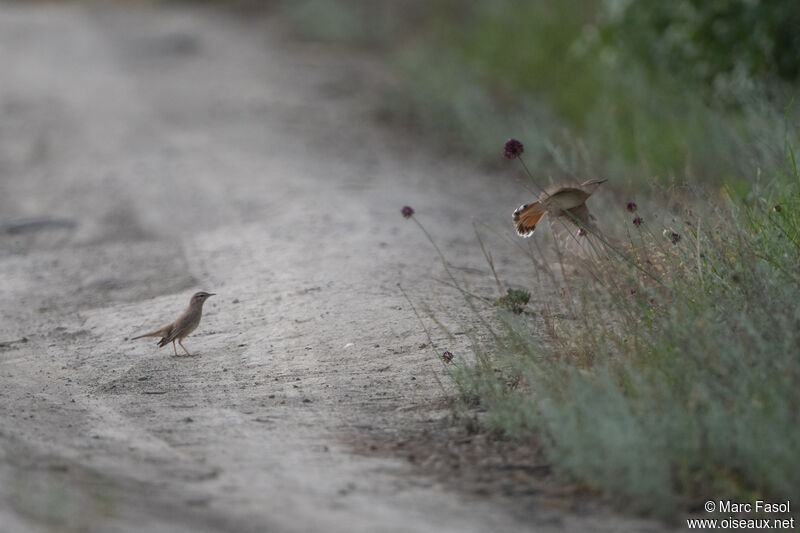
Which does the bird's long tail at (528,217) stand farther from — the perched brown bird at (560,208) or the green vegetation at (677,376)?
the green vegetation at (677,376)

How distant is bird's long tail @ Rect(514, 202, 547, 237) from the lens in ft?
15.3

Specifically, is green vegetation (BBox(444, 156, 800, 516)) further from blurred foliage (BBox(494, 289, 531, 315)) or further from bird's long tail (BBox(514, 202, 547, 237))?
bird's long tail (BBox(514, 202, 547, 237))

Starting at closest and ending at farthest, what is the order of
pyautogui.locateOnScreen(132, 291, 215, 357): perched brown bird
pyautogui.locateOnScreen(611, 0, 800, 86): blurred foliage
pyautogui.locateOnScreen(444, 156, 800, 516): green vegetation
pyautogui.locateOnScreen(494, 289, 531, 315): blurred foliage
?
1. pyautogui.locateOnScreen(444, 156, 800, 516): green vegetation
2. pyautogui.locateOnScreen(494, 289, 531, 315): blurred foliage
3. pyautogui.locateOnScreen(132, 291, 215, 357): perched brown bird
4. pyautogui.locateOnScreen(611, 0, 800, 86): blurred foliage

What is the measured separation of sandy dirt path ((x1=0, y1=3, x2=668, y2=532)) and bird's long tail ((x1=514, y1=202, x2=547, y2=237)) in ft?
2.49

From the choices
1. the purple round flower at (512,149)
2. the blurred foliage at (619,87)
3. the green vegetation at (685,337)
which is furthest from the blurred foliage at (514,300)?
the purple round flower at (512,149)

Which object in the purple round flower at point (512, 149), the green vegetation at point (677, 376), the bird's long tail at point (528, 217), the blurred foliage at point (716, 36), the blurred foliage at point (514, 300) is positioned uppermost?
the blurred foliage at point (716, 36)

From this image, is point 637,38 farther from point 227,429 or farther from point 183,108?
point 227,429

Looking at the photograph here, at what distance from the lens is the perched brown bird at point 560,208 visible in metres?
4.57

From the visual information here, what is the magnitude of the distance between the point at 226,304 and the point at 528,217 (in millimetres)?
2111

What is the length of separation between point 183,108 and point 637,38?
5569 millimetres

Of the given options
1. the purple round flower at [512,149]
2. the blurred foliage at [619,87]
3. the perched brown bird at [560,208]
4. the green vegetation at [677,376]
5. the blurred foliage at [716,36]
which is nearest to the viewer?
the green vegetation at [677,376]

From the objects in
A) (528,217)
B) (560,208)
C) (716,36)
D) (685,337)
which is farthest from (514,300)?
(716,36)

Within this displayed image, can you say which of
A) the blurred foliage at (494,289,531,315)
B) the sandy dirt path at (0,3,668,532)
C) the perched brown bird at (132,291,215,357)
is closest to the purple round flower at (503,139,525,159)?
the blurred foliage at (494,289,531,315)

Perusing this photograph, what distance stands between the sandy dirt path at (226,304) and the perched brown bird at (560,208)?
798mm
